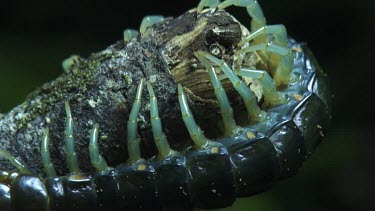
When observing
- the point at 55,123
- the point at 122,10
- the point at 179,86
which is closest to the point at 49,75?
the point at 122,10

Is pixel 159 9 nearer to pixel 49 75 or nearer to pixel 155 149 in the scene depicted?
pixel 49 75

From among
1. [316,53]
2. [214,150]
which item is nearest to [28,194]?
[214,150]

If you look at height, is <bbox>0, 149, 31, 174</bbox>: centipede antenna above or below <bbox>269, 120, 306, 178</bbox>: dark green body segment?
above

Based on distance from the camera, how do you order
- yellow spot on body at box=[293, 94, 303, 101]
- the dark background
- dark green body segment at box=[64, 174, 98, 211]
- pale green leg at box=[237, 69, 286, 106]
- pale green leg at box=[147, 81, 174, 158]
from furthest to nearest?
Result: the dark background → yellow spot on body at box=[293, 94, 303, 101] → pale green leg at box=[237, 69, 286, 106] → dark green body segment at box=[64, 174, 98, 211] → pale green leg at box=[147, 81, 174, 158]

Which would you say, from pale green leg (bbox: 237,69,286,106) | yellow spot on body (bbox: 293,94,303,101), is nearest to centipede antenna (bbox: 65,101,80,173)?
pale green leg (bbox: 237,69,286,106)

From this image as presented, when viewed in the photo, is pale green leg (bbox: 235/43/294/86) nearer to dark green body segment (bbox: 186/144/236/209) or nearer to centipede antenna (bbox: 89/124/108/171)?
dark green body segment (bbox: 186/144/236/209)
